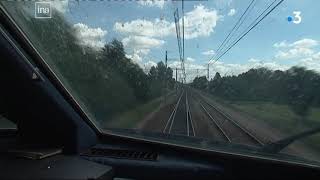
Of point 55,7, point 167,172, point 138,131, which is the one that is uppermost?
point 55,7

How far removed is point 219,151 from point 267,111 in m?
1.55

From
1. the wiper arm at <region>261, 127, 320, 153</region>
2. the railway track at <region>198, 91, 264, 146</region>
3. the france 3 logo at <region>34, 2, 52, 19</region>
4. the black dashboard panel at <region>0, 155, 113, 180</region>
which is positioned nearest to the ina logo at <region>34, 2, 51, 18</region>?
the france 3 logo at <region>34, 2, 52, 19</region>

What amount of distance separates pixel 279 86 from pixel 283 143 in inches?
26.6

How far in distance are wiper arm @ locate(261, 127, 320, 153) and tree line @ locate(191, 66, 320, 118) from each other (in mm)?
304

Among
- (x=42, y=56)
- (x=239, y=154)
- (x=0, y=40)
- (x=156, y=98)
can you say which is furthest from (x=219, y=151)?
(x=156, y=98)

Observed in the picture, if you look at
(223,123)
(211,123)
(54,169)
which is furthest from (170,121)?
(54,169)

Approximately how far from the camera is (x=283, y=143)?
3777 mm

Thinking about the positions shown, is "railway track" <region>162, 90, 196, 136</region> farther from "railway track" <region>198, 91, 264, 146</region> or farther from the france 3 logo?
the france 3 logo

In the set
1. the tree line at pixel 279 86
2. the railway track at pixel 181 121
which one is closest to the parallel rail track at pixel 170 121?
the railway track at pixel 181 121

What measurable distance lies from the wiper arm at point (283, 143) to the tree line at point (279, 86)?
304 millimetres

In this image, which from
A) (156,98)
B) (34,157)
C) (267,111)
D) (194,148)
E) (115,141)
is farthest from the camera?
(156,98)

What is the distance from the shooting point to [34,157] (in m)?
3.69

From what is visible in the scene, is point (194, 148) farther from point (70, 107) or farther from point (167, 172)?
point (70, 107)

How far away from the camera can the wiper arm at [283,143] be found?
365cm
